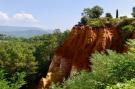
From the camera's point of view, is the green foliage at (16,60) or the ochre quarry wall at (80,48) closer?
the ochre quarry wall at (80,48)

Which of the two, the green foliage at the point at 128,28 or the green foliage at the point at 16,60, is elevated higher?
the green foliage at the point at 128,28

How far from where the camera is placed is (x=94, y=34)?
44.2m

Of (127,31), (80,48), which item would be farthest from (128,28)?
(80,48)

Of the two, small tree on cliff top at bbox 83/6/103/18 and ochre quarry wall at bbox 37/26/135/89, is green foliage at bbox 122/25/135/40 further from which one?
small tree on cliff top at bbox 83/6/103/18

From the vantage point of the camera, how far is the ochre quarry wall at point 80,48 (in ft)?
141

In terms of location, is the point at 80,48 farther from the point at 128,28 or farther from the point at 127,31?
the point at 128,28

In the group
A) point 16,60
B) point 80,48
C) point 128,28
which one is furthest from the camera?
point 16,60

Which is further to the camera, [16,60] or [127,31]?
[16,60]

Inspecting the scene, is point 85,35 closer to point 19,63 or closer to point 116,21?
point 116,21

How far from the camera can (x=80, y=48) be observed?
150 feet

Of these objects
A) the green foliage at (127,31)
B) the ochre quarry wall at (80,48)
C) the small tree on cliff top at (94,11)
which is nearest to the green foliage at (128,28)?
the green foliage at (127,31)

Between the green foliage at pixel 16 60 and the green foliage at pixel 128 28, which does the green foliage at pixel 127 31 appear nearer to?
the green foliage at pixel 128 28

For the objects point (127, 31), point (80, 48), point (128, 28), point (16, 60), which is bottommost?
point (16, 60)

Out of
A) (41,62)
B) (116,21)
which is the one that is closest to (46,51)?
(41,62)
